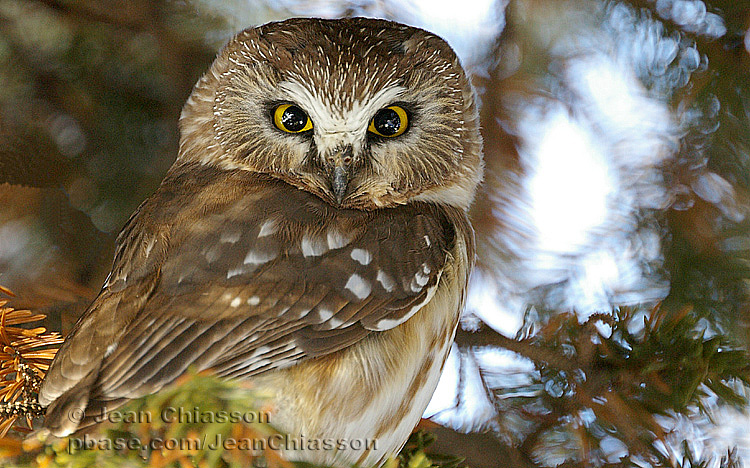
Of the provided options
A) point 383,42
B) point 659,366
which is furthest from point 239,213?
point 659,366

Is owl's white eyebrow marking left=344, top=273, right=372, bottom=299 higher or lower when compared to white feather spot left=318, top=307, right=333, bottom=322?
higher

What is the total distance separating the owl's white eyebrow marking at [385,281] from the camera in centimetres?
143

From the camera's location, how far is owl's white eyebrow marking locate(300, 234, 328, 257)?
4.65ft

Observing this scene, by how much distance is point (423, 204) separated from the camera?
180cm

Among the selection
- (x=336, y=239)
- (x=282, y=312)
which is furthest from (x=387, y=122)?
(x=282, y=312)

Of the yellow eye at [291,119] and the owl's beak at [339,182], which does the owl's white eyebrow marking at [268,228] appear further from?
the yellow eye at [291,119]

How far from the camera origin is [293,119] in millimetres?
1714

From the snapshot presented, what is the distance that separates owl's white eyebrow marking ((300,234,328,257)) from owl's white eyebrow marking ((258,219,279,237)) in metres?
0.07

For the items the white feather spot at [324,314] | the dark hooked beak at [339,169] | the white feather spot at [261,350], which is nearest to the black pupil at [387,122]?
→ the dark hooked beak at [339,169]

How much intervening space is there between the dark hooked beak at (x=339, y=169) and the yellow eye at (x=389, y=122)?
0.37 ft

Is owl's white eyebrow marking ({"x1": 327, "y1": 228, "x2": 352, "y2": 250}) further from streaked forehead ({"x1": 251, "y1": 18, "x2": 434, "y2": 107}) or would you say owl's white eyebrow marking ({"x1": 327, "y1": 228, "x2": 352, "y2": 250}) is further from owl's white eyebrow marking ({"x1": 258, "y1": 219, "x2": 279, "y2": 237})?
streaked forehead ({"x1": 251, "y1": 18, "x2": 434, "y2": 107})

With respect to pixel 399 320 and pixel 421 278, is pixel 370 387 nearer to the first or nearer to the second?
pixel 399 320

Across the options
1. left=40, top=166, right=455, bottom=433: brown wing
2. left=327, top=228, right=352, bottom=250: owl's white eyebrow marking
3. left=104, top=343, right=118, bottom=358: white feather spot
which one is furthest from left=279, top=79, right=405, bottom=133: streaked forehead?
left=104, top=343, right=118, bottom=358: white feather spot

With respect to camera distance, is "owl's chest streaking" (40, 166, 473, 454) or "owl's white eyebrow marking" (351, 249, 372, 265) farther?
"owl's white eyebrow marking" (351, 249, 372, 265)
